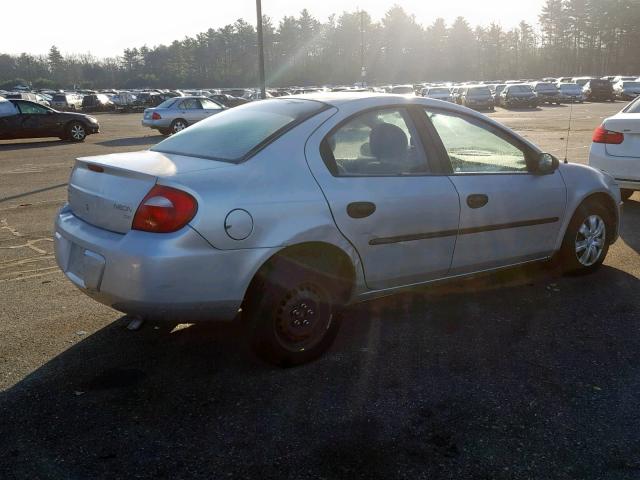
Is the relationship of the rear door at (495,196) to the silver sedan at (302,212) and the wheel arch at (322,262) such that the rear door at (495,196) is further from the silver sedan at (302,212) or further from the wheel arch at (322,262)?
the wheel arch at (322,262)

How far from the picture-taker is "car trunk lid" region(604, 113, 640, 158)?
7.33m

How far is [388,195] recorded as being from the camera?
150 inches

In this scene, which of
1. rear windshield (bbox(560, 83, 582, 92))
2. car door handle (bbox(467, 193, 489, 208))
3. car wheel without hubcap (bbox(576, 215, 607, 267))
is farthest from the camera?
rear windshield (bbox(560, 83, 582, 92))

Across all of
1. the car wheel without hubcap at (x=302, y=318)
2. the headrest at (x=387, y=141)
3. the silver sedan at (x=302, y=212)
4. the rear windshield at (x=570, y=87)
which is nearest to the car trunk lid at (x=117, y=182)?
the silver sedan at (x=302, y=212)

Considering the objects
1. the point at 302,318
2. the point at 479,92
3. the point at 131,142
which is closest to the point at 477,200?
the point at 302,318

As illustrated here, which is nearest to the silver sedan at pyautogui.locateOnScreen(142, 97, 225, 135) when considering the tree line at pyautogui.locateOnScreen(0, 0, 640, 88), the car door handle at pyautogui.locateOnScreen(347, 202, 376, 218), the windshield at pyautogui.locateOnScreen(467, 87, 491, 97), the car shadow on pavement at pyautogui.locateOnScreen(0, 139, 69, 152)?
the car shadow on pavement at pyautogui.locateOnScreen(0, 139, 69, 152)

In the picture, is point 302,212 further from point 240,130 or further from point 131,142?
point 131,142

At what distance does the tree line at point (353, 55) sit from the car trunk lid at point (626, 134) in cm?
9843

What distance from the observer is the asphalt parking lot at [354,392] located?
2.74 meters

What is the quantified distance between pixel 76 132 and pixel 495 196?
19.4m

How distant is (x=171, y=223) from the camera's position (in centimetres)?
Result: 315

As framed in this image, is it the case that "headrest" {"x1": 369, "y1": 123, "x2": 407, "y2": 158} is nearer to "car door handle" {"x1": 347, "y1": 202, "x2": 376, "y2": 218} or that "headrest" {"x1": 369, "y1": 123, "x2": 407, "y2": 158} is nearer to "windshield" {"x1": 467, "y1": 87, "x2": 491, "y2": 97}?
"car door handle" {"x1": 347, "y1": 202, "x2": 376, "y2": 218}

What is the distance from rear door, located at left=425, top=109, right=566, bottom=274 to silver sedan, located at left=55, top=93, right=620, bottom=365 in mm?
12

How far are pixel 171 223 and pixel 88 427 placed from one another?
3.47 feet
